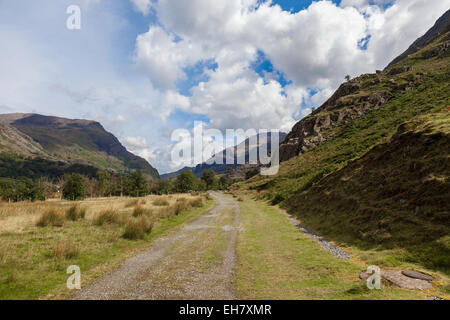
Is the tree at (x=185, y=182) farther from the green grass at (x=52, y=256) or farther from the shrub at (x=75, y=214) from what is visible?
the green grass at (x=52, y=256)

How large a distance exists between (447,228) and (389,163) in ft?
37.1

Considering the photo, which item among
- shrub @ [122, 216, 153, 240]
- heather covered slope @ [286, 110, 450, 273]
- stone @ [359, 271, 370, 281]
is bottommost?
shrub @ [122, 216, 153, 240]

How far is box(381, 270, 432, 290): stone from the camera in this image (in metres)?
7.48

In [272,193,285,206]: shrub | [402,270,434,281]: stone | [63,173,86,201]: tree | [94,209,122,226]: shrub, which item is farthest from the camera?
[63,173,86,201]: tree

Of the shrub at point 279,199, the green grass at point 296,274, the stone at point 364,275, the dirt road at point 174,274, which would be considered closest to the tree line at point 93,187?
the dirt road at point 174,274

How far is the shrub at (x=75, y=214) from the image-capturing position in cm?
1885

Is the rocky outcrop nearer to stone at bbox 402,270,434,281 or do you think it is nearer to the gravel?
the gravel

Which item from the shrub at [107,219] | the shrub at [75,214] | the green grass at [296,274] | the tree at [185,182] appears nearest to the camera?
the green grass at [296,274]

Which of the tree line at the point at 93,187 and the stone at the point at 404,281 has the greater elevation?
the stone at the point at 404,281

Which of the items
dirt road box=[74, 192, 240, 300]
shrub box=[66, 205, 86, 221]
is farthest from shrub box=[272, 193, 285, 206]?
shrub box=[66, 205, 86, 221]

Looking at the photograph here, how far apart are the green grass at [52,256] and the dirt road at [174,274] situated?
894 mm

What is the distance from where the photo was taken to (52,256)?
33.8ft

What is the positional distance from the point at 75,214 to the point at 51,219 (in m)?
2.27

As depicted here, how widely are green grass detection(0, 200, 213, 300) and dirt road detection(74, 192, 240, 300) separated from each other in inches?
35.2
